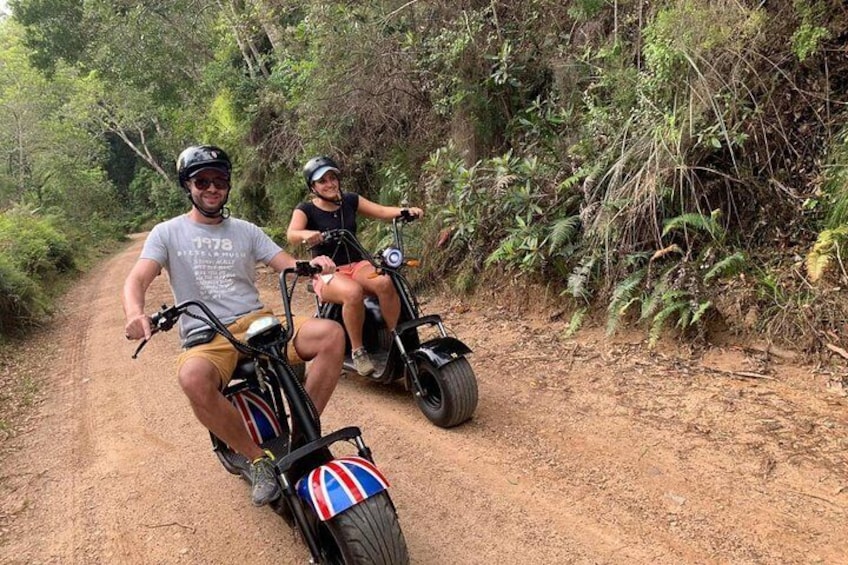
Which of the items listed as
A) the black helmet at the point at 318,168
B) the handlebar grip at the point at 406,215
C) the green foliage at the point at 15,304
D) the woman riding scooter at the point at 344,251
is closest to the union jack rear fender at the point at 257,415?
the woman riding scooter at the point at 344,251

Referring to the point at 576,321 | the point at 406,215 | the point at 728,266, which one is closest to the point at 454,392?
the point at 406,215

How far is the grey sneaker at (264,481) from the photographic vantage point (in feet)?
9.10

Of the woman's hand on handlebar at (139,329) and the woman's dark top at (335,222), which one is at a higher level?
the woman's hand on handlebar at (139,329)

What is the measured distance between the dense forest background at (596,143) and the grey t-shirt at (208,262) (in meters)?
3.12

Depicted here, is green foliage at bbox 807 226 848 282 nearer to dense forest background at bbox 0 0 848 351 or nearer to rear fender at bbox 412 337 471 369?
dense forest background at bbox 0 0 848 351

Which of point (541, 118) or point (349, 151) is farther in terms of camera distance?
point (349, 151)

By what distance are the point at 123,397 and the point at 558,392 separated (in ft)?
13.8

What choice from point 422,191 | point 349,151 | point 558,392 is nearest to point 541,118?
point 422,191

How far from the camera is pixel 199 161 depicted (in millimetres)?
3088

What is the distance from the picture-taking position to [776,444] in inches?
131

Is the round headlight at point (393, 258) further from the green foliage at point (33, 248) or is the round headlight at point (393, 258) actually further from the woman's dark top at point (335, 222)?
the green foliage at point (33, 248)

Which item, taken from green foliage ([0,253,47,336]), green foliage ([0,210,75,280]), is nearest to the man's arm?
green foliage ([0,253,47,336])

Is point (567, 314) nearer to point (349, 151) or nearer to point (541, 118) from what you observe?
point (541, 118)

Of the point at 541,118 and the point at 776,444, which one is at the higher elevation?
the point at 541,118
